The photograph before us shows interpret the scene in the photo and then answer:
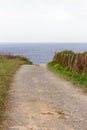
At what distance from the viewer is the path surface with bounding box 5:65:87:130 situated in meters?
10.0

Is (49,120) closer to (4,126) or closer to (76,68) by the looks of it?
(4,126)

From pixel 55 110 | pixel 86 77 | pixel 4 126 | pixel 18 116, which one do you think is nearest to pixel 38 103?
pixel 55 110

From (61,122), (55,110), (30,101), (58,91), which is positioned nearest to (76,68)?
(58,91)

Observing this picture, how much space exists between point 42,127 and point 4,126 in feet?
3.33

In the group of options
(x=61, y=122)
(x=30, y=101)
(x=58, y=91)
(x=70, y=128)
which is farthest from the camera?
(x=58, y=91)

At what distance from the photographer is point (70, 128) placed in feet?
31.7

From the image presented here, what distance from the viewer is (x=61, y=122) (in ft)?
34.1

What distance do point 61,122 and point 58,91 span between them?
609 cm

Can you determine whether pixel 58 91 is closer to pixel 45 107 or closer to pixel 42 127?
pixel 45 107

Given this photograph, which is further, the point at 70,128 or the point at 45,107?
the point at 45,107

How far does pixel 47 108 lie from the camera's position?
12359mm

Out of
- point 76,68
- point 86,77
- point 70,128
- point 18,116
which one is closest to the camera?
point 70,128

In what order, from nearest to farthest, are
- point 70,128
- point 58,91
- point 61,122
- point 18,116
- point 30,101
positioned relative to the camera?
point 70,128
point 61,122
point 18,116
point 30,101
point 58,91

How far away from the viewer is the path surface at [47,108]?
10.0 metres
